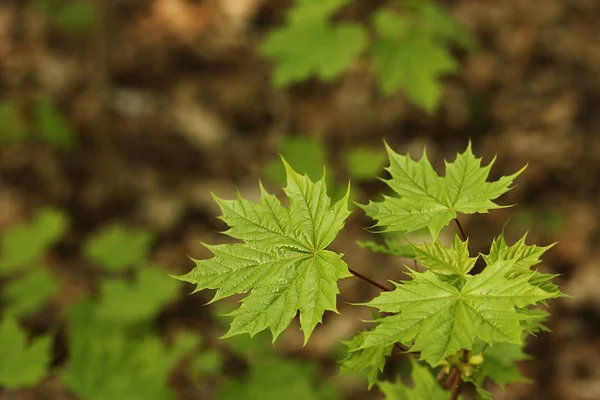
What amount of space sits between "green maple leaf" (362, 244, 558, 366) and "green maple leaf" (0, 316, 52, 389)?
4.48ft

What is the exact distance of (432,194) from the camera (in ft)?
4.42

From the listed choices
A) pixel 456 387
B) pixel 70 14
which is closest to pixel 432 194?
pixel 456 387

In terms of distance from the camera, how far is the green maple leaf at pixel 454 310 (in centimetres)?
111

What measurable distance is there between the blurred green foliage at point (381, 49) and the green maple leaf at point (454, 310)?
2207 mm

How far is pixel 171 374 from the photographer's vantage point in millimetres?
3525

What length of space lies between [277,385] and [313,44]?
1828mm

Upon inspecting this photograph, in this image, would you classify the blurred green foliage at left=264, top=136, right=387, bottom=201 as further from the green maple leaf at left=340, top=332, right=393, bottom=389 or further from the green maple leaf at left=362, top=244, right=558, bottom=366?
the green maple leaf at left=362, top=244, right=558, bottom=366

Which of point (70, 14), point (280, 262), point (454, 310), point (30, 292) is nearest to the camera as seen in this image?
point (454, 310)

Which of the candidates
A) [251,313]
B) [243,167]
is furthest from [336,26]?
[251,313]

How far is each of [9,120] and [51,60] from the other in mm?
841

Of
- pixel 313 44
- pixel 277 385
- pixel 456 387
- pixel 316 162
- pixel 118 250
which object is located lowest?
pixel 277 385

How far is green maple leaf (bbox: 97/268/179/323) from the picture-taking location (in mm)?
3193

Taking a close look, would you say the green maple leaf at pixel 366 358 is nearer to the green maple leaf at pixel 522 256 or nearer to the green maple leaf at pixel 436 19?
the green maple leaf at pixel 522 256

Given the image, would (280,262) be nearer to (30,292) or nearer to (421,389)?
(421,389)
